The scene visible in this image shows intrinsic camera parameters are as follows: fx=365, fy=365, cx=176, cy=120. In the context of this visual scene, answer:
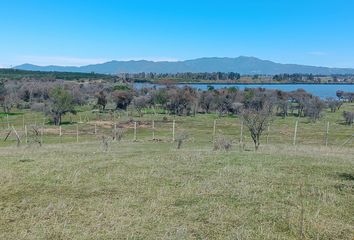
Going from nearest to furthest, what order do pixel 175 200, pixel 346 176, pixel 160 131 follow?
1. pixel 175 200
2. pixel 346 176
3. pixel 160 131

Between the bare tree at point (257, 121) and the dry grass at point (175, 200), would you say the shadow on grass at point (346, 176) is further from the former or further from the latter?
the bare tree at point (257, 121)

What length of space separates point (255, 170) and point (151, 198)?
4.96 metres

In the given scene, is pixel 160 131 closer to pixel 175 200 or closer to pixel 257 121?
pixel 257 121

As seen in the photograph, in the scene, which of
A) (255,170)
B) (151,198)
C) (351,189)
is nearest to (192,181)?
(151,198)

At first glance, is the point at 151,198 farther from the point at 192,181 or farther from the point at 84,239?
the point at 84,239

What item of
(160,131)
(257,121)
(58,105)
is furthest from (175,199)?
(58,105)

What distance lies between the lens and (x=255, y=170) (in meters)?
13.0

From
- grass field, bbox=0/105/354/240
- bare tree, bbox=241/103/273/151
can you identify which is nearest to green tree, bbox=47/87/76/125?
bare tree, bbox=241/103/273/151

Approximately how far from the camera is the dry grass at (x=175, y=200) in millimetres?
7367

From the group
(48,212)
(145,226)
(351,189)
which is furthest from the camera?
(351,189)

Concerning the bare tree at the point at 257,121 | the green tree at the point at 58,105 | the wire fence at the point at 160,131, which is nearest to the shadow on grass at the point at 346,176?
the bare tree at the point at 257,121

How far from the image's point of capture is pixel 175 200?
30.6ft

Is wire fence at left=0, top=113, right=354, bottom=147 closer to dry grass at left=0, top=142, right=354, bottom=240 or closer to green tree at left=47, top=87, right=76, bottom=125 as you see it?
green tree at left=47, top=87, right=76, bottom=125

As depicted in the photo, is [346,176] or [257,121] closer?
[346,176]
